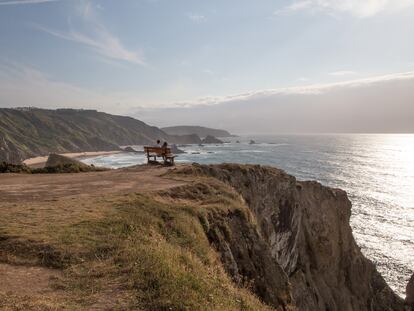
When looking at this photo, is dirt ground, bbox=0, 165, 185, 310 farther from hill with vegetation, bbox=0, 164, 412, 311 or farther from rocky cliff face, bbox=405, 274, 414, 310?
rocky cliff face, bbox=405, 274, 414, 310

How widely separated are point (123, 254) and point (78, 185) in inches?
466

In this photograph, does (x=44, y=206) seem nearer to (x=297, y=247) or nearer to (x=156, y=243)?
(x=156, y=243)

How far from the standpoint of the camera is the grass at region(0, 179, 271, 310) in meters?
7.38

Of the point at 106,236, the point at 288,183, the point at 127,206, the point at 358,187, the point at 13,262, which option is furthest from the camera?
the point at 358,187

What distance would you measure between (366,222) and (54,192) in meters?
58.4

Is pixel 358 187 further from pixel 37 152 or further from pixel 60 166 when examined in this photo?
pixel 37 152

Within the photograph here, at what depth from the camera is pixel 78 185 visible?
2002 cm

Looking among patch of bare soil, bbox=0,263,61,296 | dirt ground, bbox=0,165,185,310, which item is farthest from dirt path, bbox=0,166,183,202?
patch of bare soil, bbox=0,263,61,296

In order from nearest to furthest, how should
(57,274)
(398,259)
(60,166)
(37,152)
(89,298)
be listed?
(89,298), (57,274), (60,166), (398,259), (37,152)

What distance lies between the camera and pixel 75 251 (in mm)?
9688

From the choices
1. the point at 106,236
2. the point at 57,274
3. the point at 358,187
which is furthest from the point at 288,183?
the point at 358,187

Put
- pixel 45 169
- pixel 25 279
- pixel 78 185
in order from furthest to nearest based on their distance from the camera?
pixel 45 169, pixel 78 185, pixel 25 279

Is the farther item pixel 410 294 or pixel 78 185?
pixel 410 294

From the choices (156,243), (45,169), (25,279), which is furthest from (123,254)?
(45,169)
